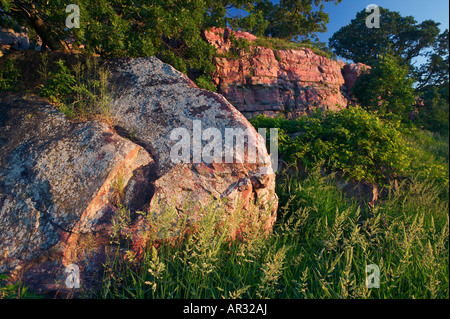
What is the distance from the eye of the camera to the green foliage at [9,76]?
399 centimetres

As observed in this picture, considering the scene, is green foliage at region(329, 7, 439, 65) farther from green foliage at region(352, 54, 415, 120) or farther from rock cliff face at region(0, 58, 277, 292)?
rock cliff face at region(0, 58, 277, 292)

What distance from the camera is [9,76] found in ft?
13.5

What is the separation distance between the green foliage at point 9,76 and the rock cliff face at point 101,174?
0.27 m

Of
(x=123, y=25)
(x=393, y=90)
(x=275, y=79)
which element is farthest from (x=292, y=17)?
(x=123, y=25)

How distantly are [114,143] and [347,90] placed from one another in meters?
16.0

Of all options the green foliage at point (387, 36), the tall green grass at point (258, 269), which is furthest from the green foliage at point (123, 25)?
the green foliage at point (387, 36)

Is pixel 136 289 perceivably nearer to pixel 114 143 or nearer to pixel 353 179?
pixel 114 143

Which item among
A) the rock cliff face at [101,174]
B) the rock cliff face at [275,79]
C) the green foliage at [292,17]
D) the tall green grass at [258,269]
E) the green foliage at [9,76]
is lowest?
the tall green grass at [258,269]

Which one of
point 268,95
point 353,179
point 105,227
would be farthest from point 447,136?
point 105,227

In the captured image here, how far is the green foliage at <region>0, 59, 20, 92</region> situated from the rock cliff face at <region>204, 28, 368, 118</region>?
28.4ft

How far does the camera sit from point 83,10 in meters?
4.31

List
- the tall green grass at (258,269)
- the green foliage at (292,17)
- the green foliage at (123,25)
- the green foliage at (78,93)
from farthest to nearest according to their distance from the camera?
1. the green foliage at (292,17)
2. the green foliage at (123,25)
3. the green foliage at (78,93)
4. the tall green grass at (258,269)

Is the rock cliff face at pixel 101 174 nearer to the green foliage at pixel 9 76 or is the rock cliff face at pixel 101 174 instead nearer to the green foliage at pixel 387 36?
the green foliage at pixel 9 76

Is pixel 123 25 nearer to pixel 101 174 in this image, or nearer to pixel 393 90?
pixel 101 174
